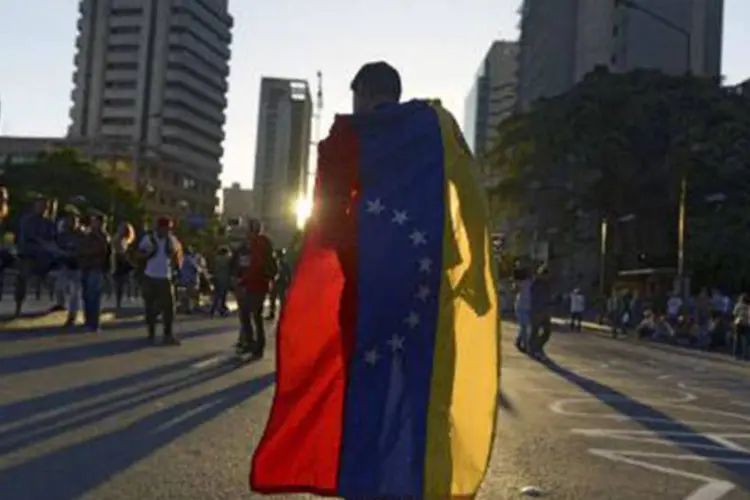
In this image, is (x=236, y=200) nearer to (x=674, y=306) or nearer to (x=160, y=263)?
(x=674, y=306)

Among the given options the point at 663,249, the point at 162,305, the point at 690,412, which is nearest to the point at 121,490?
the point at 690,412

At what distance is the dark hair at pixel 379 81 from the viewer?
4.21m

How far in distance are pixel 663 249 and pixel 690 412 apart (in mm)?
57191

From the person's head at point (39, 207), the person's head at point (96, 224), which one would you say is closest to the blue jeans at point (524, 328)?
the person's head at point (96, 224)

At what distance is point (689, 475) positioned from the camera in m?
7.94

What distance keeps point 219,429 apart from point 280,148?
12913cm

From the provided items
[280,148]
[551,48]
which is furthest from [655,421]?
[280,148]

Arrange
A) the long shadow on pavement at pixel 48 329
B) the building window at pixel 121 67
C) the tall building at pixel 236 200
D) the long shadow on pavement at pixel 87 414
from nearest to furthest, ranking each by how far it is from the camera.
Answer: the long shadow on pavement at pixel 87 414
the long shadow on pavement at pixel 48 329
the building window at pixel 121 67
the tall building at pixel 236 200

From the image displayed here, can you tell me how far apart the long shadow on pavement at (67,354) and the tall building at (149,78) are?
13304cm

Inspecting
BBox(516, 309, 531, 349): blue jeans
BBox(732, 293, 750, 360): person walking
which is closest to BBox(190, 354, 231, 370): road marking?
BBox(516, 309, 531, 349): blue jeans

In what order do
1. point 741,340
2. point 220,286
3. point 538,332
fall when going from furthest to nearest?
point 741,340, point 220,286, point 538,332

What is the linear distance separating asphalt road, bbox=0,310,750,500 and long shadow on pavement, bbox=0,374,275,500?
1 centimetres

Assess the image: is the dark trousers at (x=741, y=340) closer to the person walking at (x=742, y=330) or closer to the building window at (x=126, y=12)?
the person walking at (x=742, y=330)

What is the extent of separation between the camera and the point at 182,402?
995 centimetres
